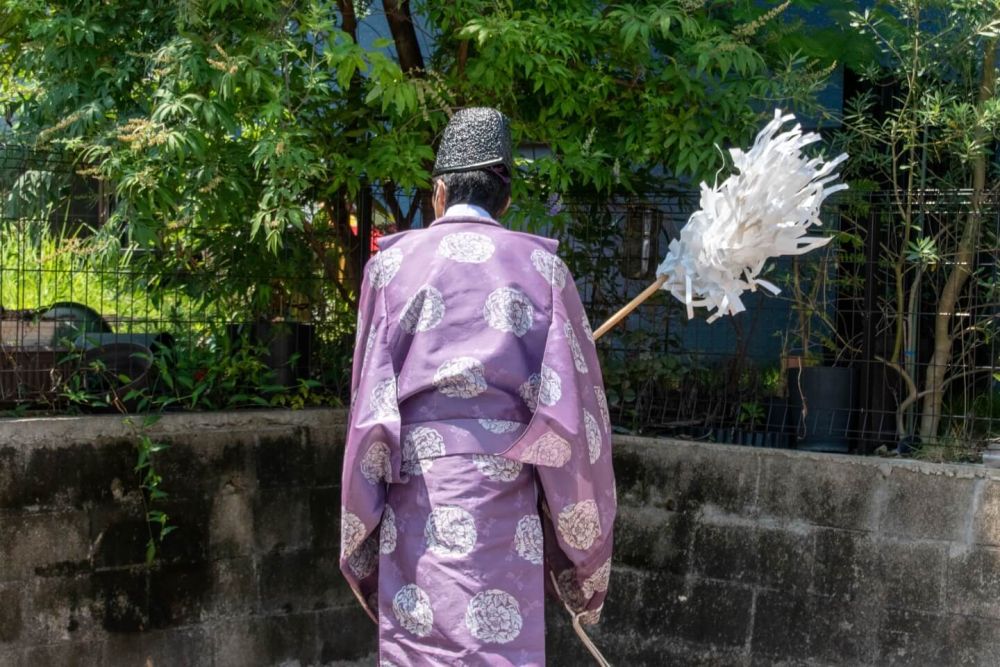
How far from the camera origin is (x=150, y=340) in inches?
215

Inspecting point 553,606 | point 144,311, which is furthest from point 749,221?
point 144,311

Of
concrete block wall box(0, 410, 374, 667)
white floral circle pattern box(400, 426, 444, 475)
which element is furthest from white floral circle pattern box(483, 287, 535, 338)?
concrete block wall box(0, 410, 374, 667)

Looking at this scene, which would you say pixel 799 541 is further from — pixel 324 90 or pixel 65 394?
pixel 65 394

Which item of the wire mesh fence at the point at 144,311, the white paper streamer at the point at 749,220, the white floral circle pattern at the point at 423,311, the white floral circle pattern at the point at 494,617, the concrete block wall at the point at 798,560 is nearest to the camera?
the white floral circle pattern at the point at 494,617

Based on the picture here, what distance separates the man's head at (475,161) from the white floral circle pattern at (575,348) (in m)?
0.43

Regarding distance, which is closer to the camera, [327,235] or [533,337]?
[533,337]

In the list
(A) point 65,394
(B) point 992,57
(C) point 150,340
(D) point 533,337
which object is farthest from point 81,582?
(B) point 992,57

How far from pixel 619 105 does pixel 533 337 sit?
2.34 m

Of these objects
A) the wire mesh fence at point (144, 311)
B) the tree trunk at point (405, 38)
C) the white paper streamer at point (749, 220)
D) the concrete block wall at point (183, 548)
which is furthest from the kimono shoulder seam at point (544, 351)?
the tree trunk at point (405, 38)

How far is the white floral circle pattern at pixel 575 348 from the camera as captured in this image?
3.13 m

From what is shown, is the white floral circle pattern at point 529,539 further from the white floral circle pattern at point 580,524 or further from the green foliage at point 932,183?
the green foliage at point 932,183

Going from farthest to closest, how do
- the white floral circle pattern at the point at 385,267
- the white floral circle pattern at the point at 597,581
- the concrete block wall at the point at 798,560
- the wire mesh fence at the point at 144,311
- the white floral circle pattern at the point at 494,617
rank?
the wire mesh fence at the point at 144,311 → the concrete block wall at the point at 798,560 → the white floral circle pattern at the point at 597,581 → the white floral circle pattern at the point at 385,267 → the white floral circle pattern at the point at 494,617

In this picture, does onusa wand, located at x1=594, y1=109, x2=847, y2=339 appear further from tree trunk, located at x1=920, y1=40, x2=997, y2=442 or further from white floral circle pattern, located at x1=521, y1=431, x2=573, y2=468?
tree trunk, located at x1=920, y1=40, x2=997, y2=442

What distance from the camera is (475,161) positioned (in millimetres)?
3242
